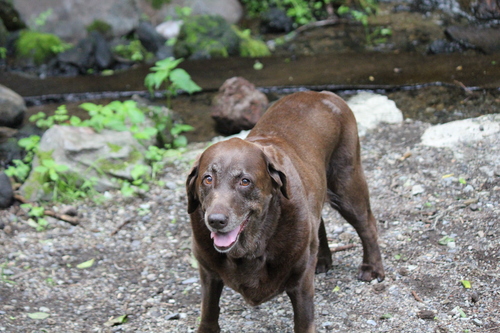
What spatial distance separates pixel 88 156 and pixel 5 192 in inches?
37.0

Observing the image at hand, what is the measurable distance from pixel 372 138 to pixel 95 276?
3543 millimetres

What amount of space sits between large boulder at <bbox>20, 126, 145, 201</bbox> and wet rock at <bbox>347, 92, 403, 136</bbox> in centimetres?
268

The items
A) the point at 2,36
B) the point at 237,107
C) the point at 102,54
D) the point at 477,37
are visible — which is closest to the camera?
the point at 237,107

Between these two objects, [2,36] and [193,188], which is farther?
[2,36]

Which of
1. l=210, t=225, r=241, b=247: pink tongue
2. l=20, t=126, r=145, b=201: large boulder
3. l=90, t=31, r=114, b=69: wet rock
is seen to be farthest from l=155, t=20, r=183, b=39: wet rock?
l=210, t=225, r=241, b=247: pink tongue

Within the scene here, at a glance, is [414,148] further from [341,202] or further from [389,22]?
[389,22]

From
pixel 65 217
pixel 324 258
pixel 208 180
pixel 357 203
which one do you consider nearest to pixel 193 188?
pixel 208 180

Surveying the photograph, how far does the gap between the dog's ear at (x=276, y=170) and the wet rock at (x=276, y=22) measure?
364 inches

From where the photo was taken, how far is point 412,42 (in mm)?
10594

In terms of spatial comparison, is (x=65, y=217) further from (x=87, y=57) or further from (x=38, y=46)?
(x=38, y=46)

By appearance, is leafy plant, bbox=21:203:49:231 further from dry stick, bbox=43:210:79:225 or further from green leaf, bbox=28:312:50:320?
green leaf, bbox=28:312:50:320

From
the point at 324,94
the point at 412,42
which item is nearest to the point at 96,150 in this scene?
the point at 324,94

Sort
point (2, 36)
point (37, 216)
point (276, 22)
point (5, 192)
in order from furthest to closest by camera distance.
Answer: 1. point (276, 22)
2. point (2, 36)
3. point (5, 192)
4. point (37, 216)

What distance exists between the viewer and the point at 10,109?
27.7 feet
